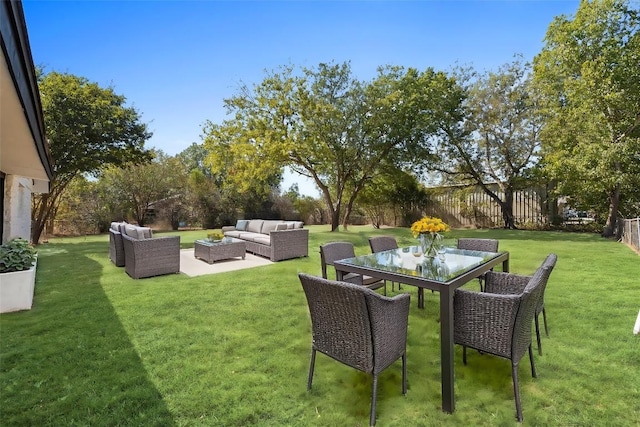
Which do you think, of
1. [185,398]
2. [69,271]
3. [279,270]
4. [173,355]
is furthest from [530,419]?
[69,271]

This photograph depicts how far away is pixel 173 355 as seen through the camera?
2660 mm

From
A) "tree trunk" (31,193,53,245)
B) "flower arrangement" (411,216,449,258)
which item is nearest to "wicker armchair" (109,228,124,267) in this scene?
"flower arrangement" (411,216,449,258)

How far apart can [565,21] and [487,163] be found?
571cm

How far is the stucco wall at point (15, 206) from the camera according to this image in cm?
724

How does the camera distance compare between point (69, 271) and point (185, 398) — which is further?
point (69, 271)

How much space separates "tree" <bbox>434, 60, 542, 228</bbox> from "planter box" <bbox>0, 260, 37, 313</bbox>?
47.2 feet

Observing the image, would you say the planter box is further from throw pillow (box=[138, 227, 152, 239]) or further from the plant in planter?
throw pillow (box=[138, 227, 152, 239])

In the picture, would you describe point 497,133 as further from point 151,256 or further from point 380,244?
point 151,256

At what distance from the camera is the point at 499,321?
1986mm

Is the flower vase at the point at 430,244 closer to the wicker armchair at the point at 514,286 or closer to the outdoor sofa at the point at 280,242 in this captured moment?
the wicker armchair at the point at 514,286

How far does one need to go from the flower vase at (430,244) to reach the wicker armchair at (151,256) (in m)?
4.49

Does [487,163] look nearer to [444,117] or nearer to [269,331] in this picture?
[444,117]

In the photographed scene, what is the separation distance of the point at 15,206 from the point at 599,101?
16408 mm

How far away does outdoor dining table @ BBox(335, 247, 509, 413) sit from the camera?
6.42 ft
